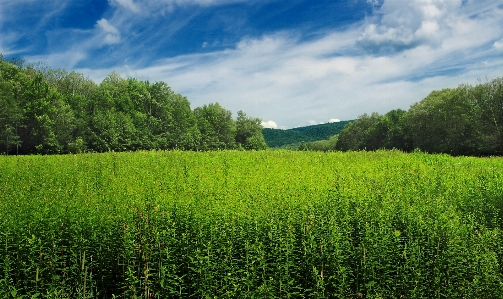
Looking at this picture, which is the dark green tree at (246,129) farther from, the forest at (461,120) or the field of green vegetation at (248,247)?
the field of green vegetation at (248,247)

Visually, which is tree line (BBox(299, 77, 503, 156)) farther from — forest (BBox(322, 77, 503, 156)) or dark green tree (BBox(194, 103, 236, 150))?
dark green tree (BBox(194, 103, 236, 150))

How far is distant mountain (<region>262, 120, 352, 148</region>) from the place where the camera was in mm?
167125

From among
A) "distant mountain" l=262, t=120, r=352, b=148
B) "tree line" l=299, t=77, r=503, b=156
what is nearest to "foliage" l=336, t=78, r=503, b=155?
"tree line" l=299, t=77, r=503, b=156

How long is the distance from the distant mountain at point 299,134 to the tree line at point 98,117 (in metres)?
91.7

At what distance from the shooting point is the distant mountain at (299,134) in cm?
16712

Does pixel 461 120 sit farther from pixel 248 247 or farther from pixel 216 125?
pixel 248 247

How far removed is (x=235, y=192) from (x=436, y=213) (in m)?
6.07

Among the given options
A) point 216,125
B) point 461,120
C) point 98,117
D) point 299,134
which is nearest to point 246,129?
point 216,125

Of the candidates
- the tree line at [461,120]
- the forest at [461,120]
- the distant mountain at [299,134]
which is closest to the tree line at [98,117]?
the tree line at [461,120]

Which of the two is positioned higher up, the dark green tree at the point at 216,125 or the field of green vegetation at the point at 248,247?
the dark green tree at the point at 216,125

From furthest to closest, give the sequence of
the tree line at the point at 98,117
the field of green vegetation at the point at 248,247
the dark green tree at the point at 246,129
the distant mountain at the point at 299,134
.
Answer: the distant mountain at the point at 299,134, the dark green tree at the point at 246,129, the tree line at the point at 98,117, the field of green vegetation at the point at 248,247

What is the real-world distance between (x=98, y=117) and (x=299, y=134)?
141318 millimetres

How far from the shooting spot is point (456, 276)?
741cm

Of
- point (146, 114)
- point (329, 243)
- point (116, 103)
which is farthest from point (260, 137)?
point (329, 243)
